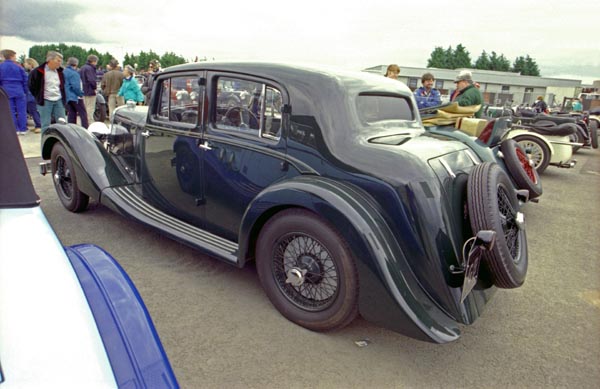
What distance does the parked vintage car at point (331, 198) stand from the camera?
87.0 inches

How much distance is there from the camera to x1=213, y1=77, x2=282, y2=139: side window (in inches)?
111

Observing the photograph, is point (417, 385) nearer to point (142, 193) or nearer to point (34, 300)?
point (34, 300)

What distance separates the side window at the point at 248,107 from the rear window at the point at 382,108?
23.9 inches

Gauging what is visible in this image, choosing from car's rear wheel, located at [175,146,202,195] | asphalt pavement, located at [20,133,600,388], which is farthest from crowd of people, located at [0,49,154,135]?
asphalt pavement, located at [20,133,600,388]

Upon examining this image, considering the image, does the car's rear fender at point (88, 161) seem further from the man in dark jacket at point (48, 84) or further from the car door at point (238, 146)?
the man in dark jacket at point (48, 84)

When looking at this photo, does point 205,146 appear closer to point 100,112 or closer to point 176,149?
point 176,149

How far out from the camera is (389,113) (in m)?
3.15

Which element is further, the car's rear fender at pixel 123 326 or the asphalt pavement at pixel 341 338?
the asphalt pavement at pixel 341 338

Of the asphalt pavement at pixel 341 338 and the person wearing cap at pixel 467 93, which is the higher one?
the person wearing cap at pixel 467 93

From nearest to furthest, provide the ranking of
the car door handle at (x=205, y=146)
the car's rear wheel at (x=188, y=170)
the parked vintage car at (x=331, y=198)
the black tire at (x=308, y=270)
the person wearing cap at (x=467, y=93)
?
1. the parked vintage car at (x=331, y=198)
2. the black tire at (x=308, y=270)
3. the car door handle at (x=205, y=146)
4. the car's rear wheel at (x=188, y=170)
5. the person wearing cap at (x=467, y=93)

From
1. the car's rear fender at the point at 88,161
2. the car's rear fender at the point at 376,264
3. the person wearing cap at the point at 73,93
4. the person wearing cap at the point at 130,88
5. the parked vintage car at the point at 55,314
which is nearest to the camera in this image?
the parked vintage car at the point at 55,314

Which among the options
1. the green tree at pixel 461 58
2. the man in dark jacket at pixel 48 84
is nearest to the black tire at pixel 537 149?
the man in dark jacket at pixel 48 84

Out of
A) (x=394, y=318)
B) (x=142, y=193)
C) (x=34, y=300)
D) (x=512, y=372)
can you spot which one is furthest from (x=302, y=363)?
(x=142, y=193)

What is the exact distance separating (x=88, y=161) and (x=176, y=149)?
117 cm
